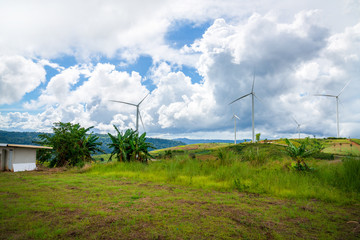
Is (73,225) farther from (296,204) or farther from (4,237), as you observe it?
(296,204)

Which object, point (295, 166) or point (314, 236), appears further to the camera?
point (295, 166)

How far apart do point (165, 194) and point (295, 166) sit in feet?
24.8

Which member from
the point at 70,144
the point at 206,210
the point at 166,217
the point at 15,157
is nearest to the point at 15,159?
the point at 15,157

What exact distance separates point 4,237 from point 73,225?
126cm

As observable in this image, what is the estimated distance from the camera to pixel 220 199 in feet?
27.1

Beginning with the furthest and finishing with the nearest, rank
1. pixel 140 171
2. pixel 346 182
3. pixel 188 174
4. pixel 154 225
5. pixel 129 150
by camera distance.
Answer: pixel 129 150
pixel 140 171
pixel 188 174
pixel 346 182
pixel 154 225

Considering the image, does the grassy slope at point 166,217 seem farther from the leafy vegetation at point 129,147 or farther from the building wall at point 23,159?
the building wall at point 23,159

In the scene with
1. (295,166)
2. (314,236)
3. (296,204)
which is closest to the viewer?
(314,236)

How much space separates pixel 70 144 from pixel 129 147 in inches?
266

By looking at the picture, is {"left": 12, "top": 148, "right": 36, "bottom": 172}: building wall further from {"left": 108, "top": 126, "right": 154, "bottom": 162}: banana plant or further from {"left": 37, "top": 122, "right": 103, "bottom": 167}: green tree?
{"left": 108, "top": 126, "right": 154, "bottom": 162}: banana plant

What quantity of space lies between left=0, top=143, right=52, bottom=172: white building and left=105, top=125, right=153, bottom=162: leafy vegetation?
7749 millimetres

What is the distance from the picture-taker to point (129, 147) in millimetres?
20781

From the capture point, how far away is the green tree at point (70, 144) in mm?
22984

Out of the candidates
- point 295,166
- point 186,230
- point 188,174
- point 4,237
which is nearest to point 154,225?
point 186,230
